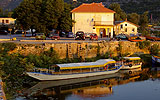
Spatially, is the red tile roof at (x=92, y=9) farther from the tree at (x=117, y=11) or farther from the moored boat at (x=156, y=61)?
the tree at (x=117, y=11)

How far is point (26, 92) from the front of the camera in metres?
29.1

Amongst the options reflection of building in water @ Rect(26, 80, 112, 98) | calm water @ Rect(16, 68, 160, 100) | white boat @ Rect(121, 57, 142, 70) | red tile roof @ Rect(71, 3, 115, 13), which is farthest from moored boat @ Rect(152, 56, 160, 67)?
red tile roof @ Rect(71, 3, 115, 13)

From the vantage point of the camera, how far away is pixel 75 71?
3522cm

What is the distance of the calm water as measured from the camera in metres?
28.5

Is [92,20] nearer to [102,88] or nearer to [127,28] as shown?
[127,28]

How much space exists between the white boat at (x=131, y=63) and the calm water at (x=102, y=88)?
227 centimetres

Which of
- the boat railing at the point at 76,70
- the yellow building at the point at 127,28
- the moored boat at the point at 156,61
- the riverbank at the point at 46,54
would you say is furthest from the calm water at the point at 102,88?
the yellow building at the point at 127,28

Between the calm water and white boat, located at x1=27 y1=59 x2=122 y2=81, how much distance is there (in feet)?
1.95

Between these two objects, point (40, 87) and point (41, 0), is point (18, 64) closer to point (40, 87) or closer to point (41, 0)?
point (40, 87)

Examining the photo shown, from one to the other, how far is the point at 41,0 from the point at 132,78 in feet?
78.5

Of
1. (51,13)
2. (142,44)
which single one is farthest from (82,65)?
(51,13)

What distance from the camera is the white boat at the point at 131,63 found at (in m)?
40.4

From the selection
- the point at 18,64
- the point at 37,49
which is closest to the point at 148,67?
the point at 37,49

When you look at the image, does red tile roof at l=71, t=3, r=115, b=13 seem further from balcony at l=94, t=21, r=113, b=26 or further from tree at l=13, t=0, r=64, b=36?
tree at l=13, t=0, r=64, b=36
